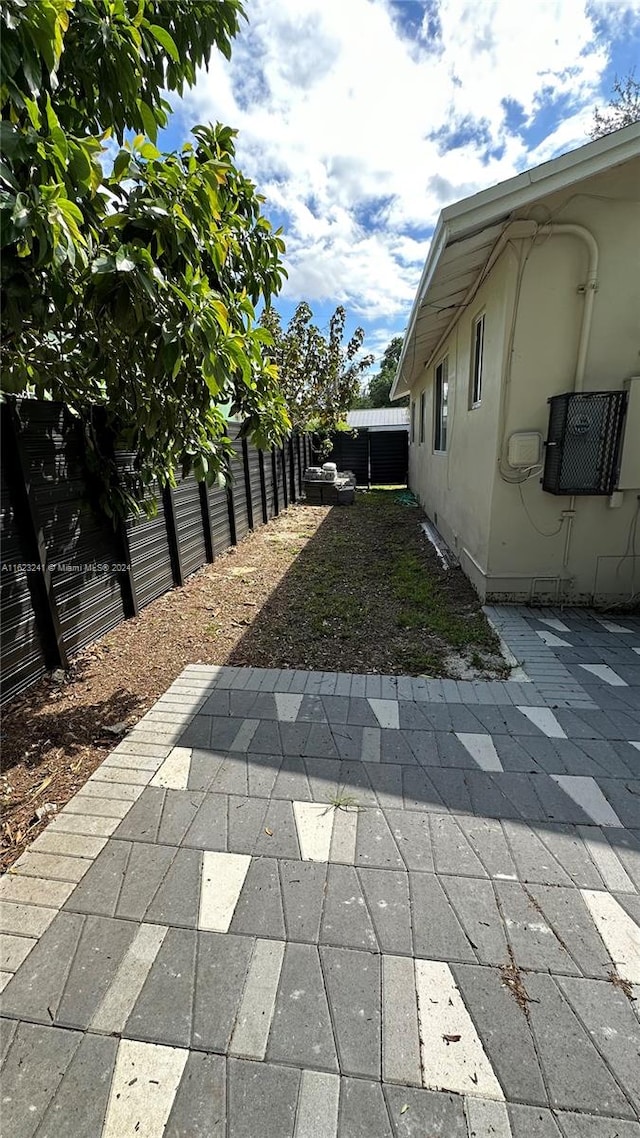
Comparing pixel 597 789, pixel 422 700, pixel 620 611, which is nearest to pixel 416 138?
pixel 620 611

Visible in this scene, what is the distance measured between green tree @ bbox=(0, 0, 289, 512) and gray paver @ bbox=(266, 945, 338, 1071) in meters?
2.14

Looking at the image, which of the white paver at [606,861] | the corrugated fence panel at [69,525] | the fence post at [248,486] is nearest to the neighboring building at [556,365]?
the white paver at [606,861]

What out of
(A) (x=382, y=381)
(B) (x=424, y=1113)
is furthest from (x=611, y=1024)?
(A) (x=382, y=381)

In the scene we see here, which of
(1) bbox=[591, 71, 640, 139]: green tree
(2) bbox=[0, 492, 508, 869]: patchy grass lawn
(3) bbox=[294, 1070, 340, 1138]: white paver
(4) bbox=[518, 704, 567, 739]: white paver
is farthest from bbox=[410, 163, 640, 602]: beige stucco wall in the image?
(1) bbox=[591, 71, 640, 139]: green tree

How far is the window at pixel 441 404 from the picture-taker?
7124mm

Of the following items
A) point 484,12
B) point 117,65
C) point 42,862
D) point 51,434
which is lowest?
point 42,862

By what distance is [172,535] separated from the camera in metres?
5.03

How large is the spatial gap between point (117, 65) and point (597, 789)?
375 cm

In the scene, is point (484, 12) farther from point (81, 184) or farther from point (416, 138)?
point (81, 184)

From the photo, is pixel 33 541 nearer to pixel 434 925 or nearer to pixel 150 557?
pixel 150 557

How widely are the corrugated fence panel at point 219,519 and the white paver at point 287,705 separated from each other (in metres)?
3.76

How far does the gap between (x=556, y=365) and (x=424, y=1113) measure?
14.3 feet

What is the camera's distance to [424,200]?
5.74 m

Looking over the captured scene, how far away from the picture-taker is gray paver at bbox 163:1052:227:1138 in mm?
1043
